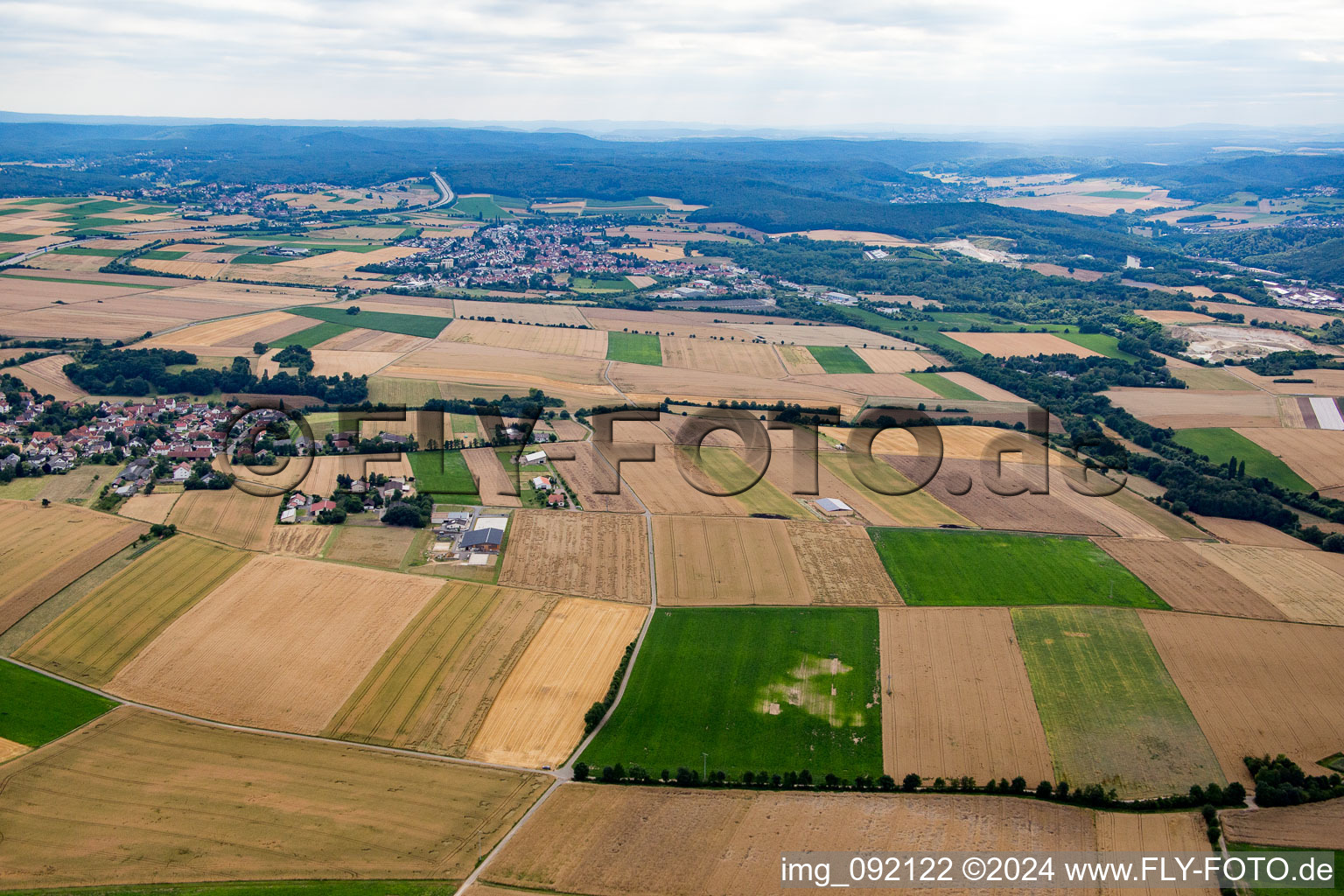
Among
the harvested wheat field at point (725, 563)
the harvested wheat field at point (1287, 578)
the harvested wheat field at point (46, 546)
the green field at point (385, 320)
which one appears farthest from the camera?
the green field at point (385, 320)

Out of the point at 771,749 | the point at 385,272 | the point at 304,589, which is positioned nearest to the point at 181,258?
the point at 385,272

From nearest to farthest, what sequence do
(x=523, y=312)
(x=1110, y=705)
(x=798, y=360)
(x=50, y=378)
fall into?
(x=1110, y=705)
(x=50, y=378)
(x=798, y=360)
(x=523, y=312)

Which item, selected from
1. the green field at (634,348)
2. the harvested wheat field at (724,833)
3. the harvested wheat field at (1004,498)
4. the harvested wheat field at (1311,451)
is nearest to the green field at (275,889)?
the harvested wheat field at (724,833)

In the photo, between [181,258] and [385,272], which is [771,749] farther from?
[181,258]

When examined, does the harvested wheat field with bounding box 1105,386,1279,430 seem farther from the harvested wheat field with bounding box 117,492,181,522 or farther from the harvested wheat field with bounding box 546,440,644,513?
the harvested wheat field with bounding box 117,492,181,522

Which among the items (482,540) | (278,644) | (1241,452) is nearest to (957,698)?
(482,540)

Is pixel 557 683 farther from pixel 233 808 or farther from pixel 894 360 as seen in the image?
pixel 894 360

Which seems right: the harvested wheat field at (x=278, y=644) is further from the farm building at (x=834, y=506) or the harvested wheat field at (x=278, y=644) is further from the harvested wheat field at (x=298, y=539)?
the farm building at (x=834, y=506)
